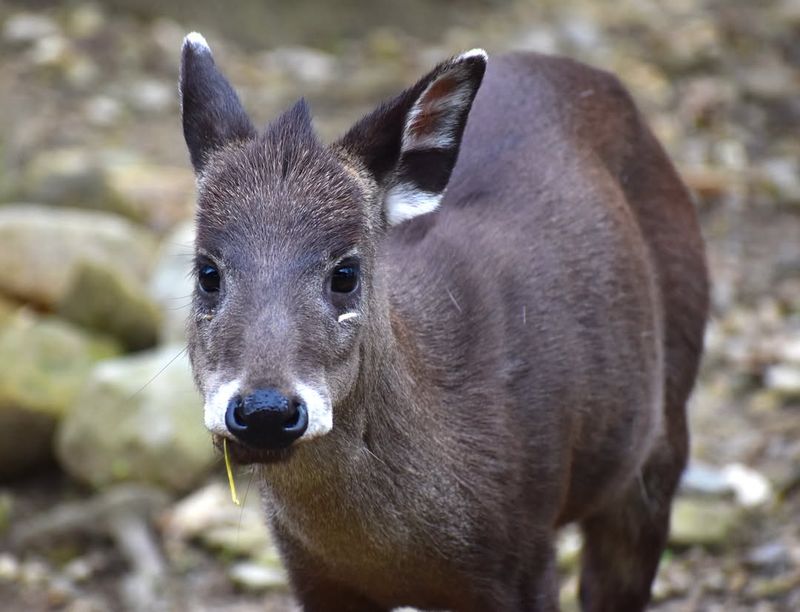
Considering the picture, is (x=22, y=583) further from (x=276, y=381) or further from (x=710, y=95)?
(x=710, y=95)

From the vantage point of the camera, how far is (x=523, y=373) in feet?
17.5

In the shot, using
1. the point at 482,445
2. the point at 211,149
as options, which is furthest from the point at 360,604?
the point at 211,149

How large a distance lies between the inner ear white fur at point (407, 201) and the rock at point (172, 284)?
14.6 ft

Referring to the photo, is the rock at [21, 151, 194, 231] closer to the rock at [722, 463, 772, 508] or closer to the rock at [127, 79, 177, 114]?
the rock at [127, 79, 177, 114]

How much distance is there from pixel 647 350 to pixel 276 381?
7.42 feet

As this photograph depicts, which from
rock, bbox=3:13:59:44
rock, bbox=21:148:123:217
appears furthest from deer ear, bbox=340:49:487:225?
rock, bbox=3:13:59:44

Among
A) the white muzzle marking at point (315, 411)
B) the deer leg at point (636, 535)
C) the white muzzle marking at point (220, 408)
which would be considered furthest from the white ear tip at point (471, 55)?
the deer leg at point (636, 535)

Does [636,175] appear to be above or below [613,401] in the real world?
above

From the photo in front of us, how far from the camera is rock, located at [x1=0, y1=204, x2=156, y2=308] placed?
991cm

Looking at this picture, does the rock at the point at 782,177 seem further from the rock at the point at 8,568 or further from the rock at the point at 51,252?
the rock at the point at 8,568

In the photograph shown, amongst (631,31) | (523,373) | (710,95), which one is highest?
(631,31)

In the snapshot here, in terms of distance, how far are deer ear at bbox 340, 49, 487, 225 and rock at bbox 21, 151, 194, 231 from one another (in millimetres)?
6441

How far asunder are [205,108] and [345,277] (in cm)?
87

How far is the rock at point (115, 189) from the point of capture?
1126 cm
